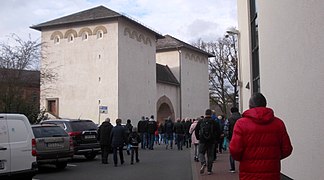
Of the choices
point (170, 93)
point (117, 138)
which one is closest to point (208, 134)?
point (117, 138)

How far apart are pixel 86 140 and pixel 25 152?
7.59 meters

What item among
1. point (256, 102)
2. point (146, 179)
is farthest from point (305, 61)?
point (146, 179)

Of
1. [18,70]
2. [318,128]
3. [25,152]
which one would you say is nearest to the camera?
[318,128]

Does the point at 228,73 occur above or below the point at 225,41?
below

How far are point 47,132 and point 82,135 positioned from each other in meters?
3.45

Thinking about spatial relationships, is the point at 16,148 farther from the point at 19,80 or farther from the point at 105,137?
the point at 19,80

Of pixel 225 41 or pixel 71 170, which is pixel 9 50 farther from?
pixel 225 41

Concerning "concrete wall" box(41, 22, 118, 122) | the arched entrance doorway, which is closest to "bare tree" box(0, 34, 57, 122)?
"concrete wall" box(41, 22, 118, 122)

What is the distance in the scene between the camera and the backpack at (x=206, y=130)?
1184 cm

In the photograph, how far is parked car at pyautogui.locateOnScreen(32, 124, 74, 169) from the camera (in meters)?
13.8

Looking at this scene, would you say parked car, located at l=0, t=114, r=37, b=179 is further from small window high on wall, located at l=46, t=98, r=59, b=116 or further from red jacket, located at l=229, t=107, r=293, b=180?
small window high on wall, located at l=46, t=98, r=59, b=116

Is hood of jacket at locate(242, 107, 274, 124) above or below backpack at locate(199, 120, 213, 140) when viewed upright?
above

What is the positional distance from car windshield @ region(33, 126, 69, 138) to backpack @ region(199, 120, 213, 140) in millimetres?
5051

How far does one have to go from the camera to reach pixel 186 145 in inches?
1072
